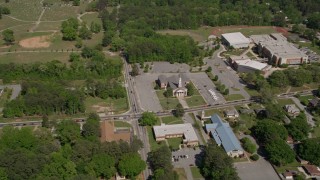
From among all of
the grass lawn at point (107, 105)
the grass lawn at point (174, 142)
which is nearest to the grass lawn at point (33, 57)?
the grass lawn at point (107, 105)

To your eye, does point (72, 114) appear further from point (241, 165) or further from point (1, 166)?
point (241, 165)

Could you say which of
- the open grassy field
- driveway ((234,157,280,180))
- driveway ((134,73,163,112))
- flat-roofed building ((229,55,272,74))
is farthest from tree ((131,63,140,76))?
the open grassy field

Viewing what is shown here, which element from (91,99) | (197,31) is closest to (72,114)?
(91,99)

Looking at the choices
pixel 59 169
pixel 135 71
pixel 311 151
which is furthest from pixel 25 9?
pixel 311 151

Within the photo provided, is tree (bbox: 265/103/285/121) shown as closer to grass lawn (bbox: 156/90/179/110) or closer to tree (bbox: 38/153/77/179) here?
grass lawn (bbox: 156/90/179/110)

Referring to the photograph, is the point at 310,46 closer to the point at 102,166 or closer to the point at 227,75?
the point at 227,75

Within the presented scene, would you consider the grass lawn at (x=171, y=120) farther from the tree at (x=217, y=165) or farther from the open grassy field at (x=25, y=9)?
the open grassy field at (x=25, y=9)
